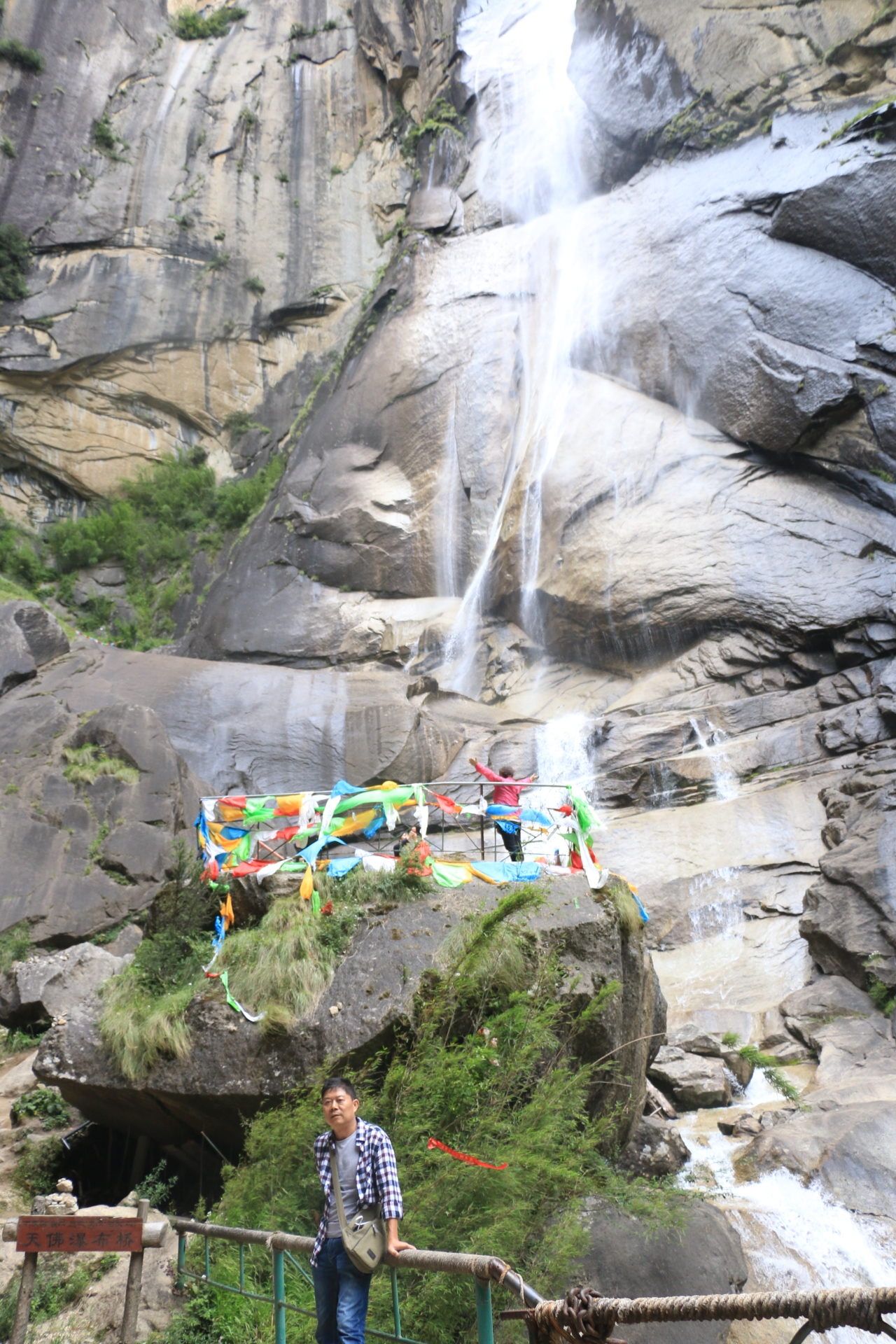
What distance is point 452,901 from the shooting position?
729 centimetres

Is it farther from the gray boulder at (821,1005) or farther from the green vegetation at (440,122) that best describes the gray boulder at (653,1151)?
the green vegetation at (440,122)

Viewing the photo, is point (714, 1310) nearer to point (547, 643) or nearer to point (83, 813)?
point (83, 813)

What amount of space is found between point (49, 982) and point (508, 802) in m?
5.95

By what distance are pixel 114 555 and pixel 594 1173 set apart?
2752 centimetres

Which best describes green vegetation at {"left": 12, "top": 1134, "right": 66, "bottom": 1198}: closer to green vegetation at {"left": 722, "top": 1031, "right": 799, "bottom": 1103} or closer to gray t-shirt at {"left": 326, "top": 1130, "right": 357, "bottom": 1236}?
gray t-shirt at {"left": 326, "top": 1130, "right": 357, "bottom": 1236}

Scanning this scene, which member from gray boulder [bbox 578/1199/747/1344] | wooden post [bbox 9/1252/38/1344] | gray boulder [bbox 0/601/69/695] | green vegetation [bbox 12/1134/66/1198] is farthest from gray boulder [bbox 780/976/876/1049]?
gray boulder [bbox 0/601/69/695]

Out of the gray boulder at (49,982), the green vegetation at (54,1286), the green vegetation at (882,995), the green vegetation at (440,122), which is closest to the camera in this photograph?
the green vegetation at (54,1286)

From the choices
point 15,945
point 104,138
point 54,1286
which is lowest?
point 15,945

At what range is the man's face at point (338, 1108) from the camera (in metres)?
3.83

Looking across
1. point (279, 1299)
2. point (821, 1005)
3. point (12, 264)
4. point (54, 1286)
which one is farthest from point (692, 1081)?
point (12, 264)

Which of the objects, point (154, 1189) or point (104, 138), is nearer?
point (154, 1189)

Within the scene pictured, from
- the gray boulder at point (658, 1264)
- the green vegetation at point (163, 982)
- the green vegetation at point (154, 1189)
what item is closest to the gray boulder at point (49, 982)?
the green vegetation at point (163, 982)

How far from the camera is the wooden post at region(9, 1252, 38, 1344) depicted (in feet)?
14.8

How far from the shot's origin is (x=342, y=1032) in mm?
6266
